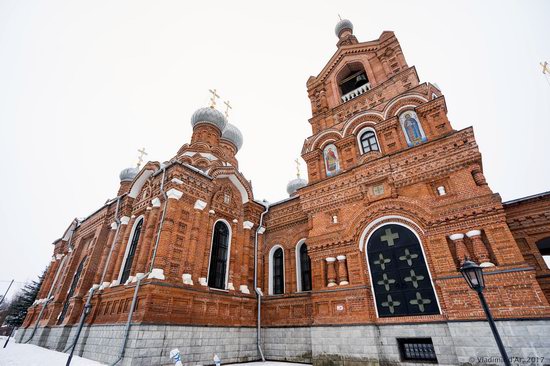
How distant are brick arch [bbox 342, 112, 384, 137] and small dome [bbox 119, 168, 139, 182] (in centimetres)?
1754

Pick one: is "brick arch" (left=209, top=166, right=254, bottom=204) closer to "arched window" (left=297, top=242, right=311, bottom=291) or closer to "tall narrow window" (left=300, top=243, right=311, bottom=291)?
"arched window" (left=297, top=242, right=311, bottom=291)

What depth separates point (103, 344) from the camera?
985 centimetres

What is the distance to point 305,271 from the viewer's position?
41.4 feet

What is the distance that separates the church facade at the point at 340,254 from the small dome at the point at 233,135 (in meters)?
7.78

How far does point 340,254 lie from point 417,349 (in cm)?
358

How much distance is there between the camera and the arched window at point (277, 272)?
43.1 ft

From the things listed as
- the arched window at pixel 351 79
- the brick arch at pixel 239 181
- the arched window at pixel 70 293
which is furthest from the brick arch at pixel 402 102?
the arched window at pixel 70 293

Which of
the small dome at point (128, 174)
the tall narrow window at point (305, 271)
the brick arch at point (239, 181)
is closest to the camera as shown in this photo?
the tall narrow window at point (305, 271)

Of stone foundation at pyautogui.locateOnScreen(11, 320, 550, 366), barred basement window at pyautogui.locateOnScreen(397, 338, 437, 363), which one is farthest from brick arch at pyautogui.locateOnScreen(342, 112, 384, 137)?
barred basement window at pyautogui.locateOnScreen(397, 338, 437, 363)

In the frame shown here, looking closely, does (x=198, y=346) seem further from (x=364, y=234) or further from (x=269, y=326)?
(x=364, y=234)

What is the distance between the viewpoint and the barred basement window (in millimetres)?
7508

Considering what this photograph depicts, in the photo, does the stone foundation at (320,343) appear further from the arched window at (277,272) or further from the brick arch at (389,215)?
the brick arch at (389,215)

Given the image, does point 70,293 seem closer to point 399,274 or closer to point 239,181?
point 239,181

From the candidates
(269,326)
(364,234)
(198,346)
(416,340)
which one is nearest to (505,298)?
(416,340)
